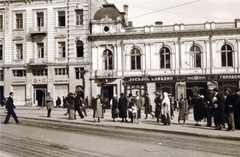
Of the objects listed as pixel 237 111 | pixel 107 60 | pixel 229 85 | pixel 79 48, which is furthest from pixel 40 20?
pixel 237 111

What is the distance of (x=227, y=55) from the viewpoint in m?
30.6

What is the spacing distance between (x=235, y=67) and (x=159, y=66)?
8.02m

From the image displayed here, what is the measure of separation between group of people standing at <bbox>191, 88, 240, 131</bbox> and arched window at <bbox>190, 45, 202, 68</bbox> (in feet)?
54.9

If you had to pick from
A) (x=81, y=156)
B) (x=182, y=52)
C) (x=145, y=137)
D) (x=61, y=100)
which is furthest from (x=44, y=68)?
(x=81, y=156)

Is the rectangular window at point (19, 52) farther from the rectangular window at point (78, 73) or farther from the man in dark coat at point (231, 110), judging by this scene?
the man in dark coat at point (231, 110)

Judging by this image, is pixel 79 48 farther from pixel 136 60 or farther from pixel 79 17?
pixel 136 60

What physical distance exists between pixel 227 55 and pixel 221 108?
752 inches

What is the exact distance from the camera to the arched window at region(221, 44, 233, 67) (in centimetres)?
3047

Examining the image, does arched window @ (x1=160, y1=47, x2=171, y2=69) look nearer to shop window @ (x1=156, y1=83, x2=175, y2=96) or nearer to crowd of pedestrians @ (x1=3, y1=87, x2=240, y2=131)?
shop window @ (x1=156, y1=83, x2=175, y2=96)

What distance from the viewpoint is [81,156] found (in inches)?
303

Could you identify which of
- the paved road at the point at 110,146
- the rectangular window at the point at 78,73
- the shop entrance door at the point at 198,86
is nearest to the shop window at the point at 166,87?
the shop entrance door at the point at 198,86

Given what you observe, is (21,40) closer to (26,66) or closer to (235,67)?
(26,66)

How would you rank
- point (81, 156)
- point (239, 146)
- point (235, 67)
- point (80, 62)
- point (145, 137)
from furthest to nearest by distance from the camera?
point (80, 62) < point (235, 67) < point (145, 137) < point (239, 146) < point (81, 156)

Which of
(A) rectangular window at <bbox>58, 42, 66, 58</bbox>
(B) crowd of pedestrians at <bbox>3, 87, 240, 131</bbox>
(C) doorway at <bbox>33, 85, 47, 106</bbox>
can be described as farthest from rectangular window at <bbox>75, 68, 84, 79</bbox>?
(B) crowd of pedestrians at <bbox>3, 87, 240, 131</bbox>
